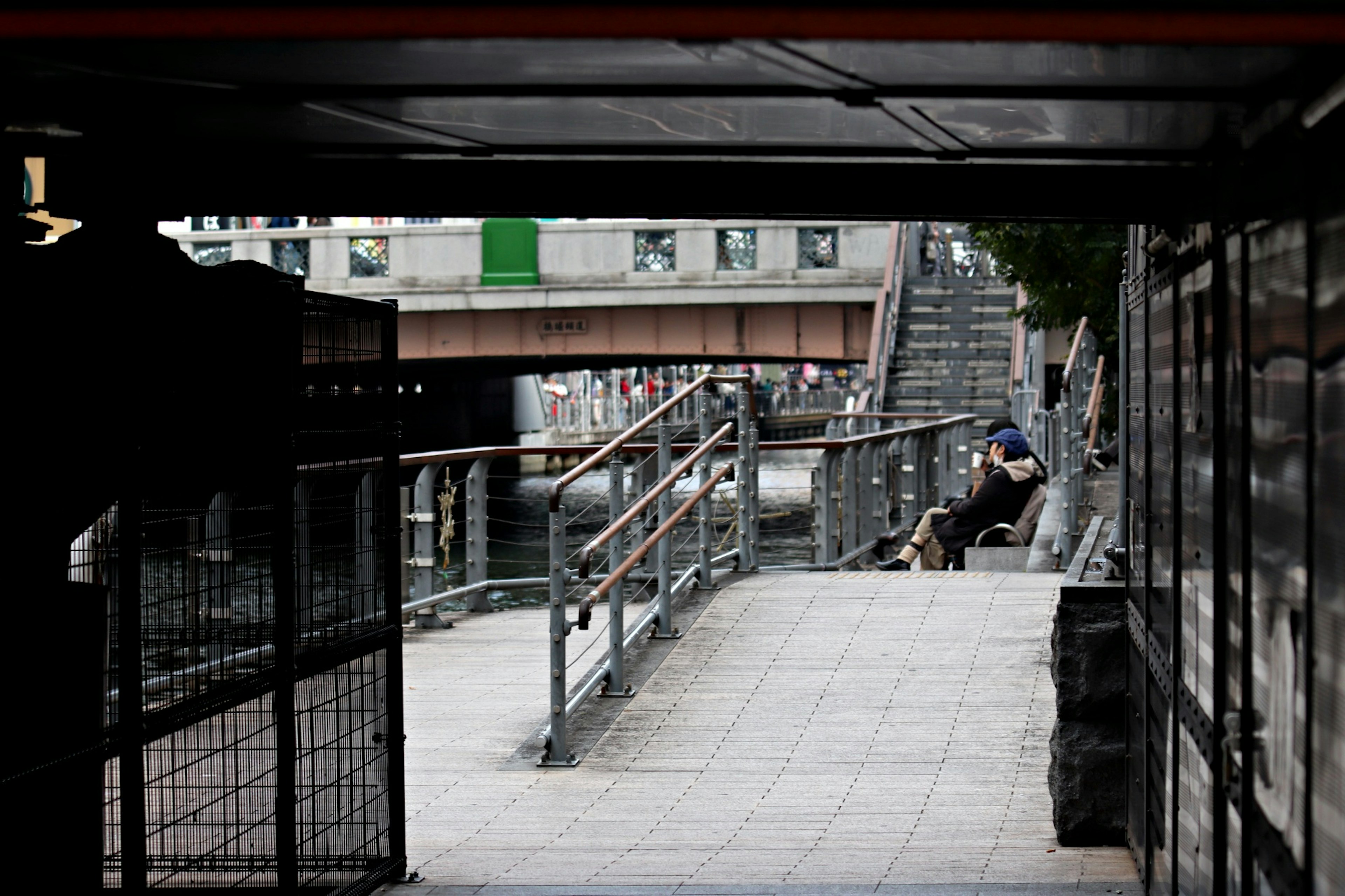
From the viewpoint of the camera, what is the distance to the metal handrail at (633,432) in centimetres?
655

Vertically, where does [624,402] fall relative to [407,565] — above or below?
above

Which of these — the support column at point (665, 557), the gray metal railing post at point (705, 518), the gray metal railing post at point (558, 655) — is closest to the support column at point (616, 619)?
the support column at point (665, 557)

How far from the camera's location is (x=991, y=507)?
12281 mm

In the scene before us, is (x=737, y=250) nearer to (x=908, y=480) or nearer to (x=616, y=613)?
(x=908, y=480)

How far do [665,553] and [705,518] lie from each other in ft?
3.18

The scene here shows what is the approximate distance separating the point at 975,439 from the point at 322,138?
19.9 metres

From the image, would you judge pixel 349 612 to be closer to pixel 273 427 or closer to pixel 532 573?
pixel 273 427

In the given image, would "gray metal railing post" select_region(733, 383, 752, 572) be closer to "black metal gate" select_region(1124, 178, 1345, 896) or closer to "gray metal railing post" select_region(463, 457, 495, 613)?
"gray metal railing post" select_region(463, 457, 495, 613)

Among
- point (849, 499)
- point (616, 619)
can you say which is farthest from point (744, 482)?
point (849, 499)

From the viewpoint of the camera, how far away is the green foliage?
41.8 ft

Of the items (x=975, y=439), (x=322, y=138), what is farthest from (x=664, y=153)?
(x=975, y=439)

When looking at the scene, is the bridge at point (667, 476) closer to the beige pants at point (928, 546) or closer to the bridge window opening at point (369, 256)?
the beige pants at point (928, 546)

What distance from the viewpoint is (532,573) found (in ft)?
77.9

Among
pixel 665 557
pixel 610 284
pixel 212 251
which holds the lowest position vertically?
pixel 665 557
